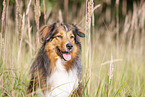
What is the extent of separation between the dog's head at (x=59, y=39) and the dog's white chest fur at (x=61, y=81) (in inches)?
6.5

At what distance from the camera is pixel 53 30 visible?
2.88m

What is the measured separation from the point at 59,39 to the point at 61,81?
637 millimetres

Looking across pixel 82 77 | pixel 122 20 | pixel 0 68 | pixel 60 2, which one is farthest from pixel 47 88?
pixel 122 20

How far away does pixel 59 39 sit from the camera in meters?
2.79

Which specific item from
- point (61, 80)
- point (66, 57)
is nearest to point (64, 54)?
point (66, 57)

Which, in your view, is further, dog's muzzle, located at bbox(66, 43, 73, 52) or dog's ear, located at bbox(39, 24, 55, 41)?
dog's ear, located at bbox(39, 24, 55, 41)

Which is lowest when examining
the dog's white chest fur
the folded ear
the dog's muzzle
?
the dog's white chest fur

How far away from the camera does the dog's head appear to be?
2.78 metres

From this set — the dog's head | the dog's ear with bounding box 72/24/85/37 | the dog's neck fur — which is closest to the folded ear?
the dog's ear with bounding box 72/24/85/37

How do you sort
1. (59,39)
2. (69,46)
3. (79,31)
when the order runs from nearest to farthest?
(69,46)
(59,39)
(79,31)

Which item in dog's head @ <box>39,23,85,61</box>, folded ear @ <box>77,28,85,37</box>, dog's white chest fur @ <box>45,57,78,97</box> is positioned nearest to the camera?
dog's white chest fur @ <box>45,57,78,97</box>

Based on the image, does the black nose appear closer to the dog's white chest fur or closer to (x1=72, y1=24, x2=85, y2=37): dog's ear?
the dog's white chest fur

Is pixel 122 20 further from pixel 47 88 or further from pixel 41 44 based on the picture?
pixel 47 88

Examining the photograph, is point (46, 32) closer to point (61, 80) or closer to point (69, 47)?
point (69, 47)
